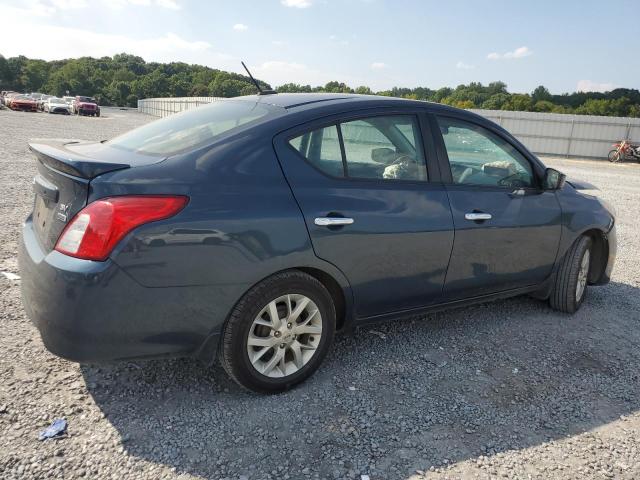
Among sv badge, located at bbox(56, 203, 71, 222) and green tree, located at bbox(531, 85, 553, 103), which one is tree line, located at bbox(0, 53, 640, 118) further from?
sv badge, located at bbox(56, 203, 71, 222)

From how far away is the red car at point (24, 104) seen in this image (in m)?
46.4

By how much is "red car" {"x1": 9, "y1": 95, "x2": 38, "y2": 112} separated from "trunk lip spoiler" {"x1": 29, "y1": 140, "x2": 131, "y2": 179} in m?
51.4

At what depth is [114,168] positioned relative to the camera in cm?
252

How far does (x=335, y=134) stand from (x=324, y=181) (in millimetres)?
334

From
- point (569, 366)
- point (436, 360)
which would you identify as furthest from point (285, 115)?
point (569, 366)

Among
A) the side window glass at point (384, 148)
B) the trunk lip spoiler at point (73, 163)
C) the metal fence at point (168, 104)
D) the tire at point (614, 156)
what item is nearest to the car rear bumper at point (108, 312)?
the trunk lip spoiler at point (73, 163)

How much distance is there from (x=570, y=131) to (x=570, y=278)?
983 inches

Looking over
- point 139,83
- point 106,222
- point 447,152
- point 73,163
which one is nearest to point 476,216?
point 447,152

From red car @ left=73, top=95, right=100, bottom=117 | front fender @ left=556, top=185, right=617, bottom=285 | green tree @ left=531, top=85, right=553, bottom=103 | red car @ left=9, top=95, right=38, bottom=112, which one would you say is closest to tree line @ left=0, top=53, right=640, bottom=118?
green tree @ left=531, top=85, right=553, bottom=103

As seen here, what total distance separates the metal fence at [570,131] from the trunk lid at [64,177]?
23.6 metres

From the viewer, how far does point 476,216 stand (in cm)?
358

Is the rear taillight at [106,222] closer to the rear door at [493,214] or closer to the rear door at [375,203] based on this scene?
the rear door at [375,203]

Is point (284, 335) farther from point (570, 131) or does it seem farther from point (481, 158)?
point (570, 131)

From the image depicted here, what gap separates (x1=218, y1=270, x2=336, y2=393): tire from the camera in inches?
108
